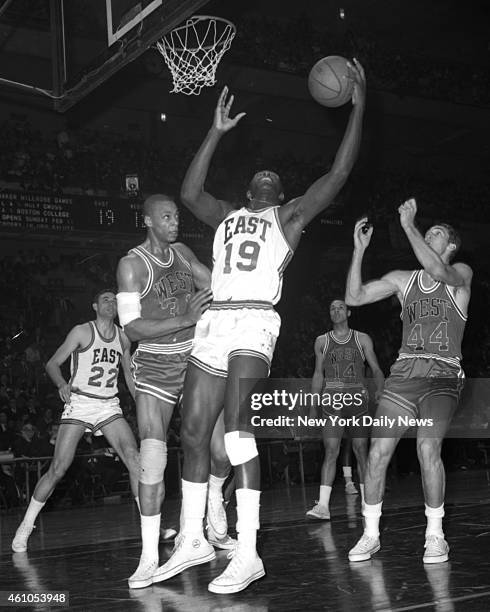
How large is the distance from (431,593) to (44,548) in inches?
155

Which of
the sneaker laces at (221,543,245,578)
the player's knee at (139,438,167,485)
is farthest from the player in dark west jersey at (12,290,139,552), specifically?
the sneaker laces at (221,543,245,578)

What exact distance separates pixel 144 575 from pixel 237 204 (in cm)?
690

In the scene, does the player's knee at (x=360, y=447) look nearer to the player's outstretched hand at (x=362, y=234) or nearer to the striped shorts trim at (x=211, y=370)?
the player's outstretched hand at (x=362, y=234)

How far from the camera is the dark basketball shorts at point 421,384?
5086 millimetres

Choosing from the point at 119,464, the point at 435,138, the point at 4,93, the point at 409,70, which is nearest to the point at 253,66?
the point at 409,70

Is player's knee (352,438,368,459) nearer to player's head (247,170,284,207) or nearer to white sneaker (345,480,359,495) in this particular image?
white sneaker (345,480,359,495)

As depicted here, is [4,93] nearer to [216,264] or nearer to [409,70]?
[409,70]

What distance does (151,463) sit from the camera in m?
4.64

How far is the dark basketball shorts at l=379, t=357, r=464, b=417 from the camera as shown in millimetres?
5086

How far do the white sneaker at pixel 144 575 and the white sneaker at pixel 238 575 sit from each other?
17.0 inches

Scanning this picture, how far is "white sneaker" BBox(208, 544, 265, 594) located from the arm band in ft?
4.71

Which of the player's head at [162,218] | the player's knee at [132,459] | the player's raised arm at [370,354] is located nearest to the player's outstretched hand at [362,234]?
the player's head at [162,218]

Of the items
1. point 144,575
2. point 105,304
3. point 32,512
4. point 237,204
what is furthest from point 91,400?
point 237,204

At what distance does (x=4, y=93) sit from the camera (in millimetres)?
19953
